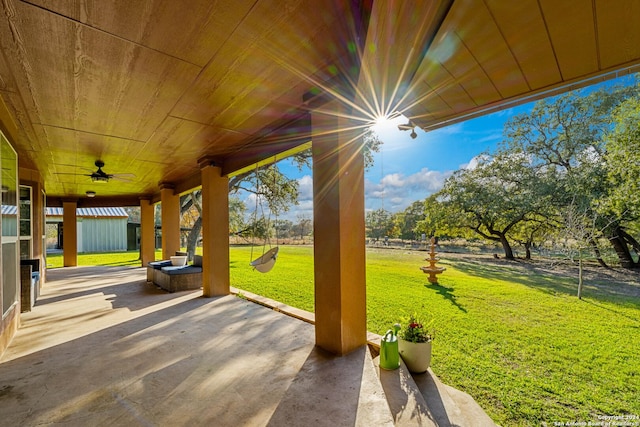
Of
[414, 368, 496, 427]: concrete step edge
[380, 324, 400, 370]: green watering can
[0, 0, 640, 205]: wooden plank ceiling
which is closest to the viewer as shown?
[0, 0, 640, 205]: wooden plank ceiling

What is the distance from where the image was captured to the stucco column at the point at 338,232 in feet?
7.97

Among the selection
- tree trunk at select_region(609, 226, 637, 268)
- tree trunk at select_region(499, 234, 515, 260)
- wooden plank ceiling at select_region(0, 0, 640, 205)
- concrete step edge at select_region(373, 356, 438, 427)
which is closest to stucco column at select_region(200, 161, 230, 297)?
wooden plank ceiling at select_region(0, 0, 640, 205)

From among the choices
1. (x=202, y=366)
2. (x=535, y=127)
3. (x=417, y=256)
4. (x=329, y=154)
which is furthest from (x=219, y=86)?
(x=535, y=127)

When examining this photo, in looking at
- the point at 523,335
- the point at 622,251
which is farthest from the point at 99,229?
the point at 622,251

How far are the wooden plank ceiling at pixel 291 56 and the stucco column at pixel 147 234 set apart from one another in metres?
7.14

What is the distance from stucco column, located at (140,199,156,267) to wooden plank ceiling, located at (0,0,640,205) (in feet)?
23.4

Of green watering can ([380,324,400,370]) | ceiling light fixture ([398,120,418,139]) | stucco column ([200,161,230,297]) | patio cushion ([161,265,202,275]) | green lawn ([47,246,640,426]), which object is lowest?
green lawn ([47,246,640,426])

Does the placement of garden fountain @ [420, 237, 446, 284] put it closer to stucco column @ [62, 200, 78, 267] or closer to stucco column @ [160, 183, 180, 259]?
stucco column @ [160, 183, 180, 259]

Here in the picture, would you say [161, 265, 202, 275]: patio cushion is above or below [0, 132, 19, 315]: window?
below

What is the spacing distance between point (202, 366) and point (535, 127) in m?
13.1

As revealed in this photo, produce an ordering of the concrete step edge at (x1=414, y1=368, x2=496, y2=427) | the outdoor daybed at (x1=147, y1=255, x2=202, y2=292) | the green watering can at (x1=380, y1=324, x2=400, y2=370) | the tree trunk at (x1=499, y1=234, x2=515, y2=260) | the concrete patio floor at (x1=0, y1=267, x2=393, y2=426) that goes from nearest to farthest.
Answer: the concrete patio floor at (x1=0, y1=267, x2=393, y2=426), the concrete step edge at (x1=414, y1=368, x2=496, y2=427), the green watering can at (x1=380, y1=324, x2=400, y2=370), the outdoor daybed at (x1=147, y1=255, x2=202, y2=292), the tree trunk at (x1=499, y1=234, x2=515, y2=260)

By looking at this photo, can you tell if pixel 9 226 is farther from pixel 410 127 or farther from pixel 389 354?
pixel 410 127

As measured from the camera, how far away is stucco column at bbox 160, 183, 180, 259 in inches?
294

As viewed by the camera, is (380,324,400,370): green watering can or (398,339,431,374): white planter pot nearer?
(380,324,400,370): green watering can
